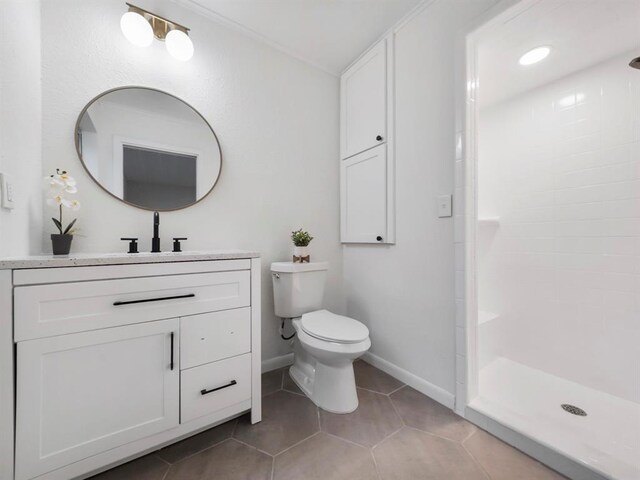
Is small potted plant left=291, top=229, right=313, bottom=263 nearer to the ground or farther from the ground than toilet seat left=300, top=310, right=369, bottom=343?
farther from the ground

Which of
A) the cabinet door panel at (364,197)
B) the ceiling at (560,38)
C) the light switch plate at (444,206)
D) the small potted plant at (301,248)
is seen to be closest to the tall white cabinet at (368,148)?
the cabinet door panel at (364,197)

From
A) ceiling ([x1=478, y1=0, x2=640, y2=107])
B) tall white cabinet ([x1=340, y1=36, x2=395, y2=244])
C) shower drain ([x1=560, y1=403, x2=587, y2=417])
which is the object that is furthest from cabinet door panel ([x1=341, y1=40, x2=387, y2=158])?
shower drain ([x1=560, y1=403, x2=587, y2=417])

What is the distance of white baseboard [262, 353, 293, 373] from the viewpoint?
5.77 ft

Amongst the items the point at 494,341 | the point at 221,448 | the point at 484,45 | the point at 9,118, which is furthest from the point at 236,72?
the point at 494,341

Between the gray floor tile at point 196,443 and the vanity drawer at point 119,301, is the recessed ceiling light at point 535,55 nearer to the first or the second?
the vanity drawer at point 119,301

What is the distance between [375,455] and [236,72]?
227cm

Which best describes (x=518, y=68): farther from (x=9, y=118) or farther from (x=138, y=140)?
(x=9, y=118)

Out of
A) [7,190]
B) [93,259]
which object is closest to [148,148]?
[7,190]

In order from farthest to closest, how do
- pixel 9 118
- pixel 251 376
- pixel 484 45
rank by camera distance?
pixel 484 45, pixel 251 376, pixel 9 118

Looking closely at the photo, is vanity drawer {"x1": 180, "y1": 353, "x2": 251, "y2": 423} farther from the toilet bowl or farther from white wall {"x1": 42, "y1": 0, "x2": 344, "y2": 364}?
white wall {"x1": 42, "y1": 0, "x2": 344, "y2": 364}

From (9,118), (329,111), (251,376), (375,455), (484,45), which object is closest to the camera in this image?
(9,118)

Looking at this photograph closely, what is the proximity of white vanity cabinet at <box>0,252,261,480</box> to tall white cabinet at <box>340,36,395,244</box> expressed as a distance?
0.97 meters

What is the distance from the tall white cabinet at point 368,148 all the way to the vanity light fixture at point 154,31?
3.79ft

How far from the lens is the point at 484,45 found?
136 cm
